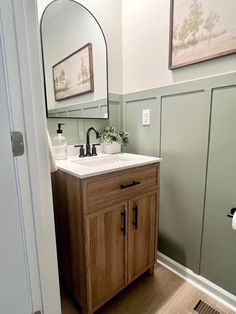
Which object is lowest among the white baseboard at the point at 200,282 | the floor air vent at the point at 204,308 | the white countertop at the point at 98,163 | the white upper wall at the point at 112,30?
the floor air vent at the point at 204,308

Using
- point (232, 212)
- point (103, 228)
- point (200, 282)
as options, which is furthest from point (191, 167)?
point (200, 282)

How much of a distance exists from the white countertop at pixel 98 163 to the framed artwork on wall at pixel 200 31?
0.71 m

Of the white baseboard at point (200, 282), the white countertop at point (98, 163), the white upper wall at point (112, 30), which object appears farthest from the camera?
the white upper wall at point (112, 30)

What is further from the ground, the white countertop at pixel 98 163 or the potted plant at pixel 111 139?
the potted plant at pixel 111 139

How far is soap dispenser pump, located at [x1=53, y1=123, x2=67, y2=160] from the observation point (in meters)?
1.30

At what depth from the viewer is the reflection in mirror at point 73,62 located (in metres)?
1.28

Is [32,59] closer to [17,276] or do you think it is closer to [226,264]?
[17,276]

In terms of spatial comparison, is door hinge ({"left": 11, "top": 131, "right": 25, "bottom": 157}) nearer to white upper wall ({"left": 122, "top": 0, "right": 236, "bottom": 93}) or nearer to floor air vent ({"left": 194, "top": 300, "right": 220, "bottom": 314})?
white upper wall ({"left": 122, "top": 0, "right": 236, "bottom": 93})

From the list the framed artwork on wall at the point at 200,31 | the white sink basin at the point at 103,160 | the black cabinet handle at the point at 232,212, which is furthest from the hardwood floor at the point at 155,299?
the framed artwork on wall at the point at 200,31

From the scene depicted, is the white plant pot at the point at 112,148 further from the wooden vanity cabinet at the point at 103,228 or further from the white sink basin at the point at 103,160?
the wooden vanity cabinet at the point at 103,228

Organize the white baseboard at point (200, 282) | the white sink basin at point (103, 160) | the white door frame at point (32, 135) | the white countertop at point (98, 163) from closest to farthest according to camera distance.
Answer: the white door frame at point (32, 135)
the white countertop at point (98, 163)
the white baseboard at point (200, 282)
the white sink basin at point (103, 160)

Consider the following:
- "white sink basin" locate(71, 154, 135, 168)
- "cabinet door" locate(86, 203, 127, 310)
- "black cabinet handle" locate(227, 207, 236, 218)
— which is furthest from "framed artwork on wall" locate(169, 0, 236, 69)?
"cabinet door" locate(86, 203, 127, 310)

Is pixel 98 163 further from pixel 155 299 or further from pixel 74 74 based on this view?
pixel 155 299

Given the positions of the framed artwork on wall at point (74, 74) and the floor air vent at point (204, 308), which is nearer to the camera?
the floor air vent at point (204, 308)
